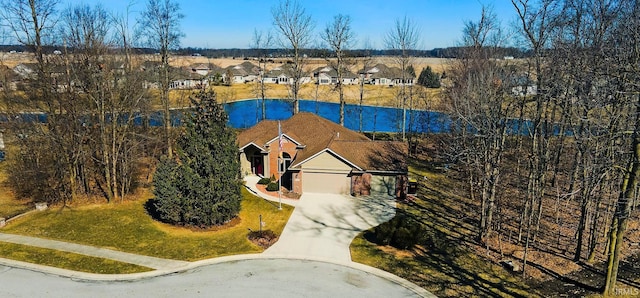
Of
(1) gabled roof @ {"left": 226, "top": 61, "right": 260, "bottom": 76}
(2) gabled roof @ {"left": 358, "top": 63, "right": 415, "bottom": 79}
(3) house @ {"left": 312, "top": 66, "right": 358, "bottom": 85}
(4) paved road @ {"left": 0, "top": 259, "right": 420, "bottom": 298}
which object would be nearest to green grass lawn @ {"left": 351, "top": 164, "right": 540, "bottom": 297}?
(4) paved road @ {"left": 0, "top": 259, "right": 420, "bottom": 298}

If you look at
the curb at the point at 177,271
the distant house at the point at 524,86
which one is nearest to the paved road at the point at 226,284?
the curb at the point at 177,271

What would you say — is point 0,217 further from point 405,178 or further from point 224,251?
point 405,178

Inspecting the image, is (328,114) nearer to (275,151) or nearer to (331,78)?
(331,78)

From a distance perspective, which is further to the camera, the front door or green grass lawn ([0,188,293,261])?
the front door

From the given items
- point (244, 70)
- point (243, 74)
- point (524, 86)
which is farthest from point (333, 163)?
point (244, 70)

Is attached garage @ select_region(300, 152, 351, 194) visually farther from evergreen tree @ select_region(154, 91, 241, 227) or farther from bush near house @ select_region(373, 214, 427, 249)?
bush near house @ select_region(373, 214, 427, 249)

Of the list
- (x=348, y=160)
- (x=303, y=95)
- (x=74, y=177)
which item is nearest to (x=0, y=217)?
(x=74, y=177)
